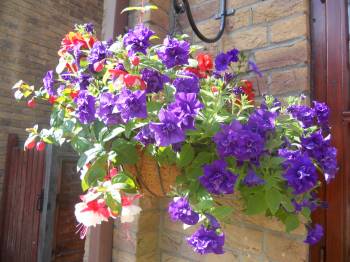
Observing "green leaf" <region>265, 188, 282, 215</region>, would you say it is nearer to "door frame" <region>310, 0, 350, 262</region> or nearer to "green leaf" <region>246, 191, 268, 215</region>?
"green leaf" <region>246, 191, 268, 215</region>

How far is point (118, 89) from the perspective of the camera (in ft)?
2.72

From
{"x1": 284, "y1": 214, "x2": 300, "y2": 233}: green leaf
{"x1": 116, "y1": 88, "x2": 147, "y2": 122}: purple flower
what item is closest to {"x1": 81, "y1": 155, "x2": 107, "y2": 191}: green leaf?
{"x1": 116, "y1": 88, "x2": 147, "y2": 122}: purple flower

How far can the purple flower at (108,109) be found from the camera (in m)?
0.79

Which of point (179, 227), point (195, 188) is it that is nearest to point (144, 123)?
point (195, 188)

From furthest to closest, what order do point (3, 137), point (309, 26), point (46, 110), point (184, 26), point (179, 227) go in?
point (46, 110) < point (3, 137) < point (184, 26) < point (179, 227) < point (309, 26)

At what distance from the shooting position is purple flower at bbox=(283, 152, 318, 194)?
0.76 m

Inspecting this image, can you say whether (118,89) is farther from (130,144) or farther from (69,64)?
(69,64)

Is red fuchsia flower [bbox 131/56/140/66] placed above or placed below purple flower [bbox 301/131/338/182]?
above

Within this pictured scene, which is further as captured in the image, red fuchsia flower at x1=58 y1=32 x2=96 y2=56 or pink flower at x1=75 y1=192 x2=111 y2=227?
red fuchsia flower at x1=58 y1=32 x2=96 y2=56

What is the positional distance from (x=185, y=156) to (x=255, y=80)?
0.62 meters

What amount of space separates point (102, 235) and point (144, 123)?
0.84 metres

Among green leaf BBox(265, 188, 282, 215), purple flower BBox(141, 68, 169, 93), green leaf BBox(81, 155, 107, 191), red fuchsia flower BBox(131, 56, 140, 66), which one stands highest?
red fuchsia flower BBox(131, 56, 140, 66)

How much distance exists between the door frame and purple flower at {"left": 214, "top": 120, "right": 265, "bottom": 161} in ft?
1.71

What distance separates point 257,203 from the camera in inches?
34.4
